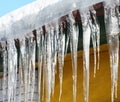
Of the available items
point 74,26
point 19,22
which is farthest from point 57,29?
point 19,22

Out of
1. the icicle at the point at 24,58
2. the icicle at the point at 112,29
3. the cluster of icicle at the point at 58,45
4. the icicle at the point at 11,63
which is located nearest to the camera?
the icicle at the point at 112,29

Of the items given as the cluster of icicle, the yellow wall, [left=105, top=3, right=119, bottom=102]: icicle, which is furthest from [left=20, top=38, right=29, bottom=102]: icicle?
[left=105, top=3, right=119, bottom=102]: icicle

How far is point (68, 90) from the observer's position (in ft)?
15.5

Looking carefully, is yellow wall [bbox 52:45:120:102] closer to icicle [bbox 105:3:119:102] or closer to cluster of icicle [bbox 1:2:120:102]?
cluster of icicle [bbox 1:2:120:102]

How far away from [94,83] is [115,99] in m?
0.34

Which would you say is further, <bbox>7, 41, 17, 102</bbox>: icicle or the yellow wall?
the yellow wall

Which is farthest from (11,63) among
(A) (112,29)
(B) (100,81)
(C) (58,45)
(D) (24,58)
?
(A) (112,29)

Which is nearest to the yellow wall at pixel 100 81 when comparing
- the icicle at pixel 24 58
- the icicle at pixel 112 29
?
the icicle at pixel 24 58

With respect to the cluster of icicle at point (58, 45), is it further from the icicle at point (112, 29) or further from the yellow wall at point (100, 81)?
the yellow wall at point (100, 81)

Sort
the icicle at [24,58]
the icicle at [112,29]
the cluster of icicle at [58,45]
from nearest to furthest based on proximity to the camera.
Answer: the icicle at [112,29], the cluster of icicle at [58,45], the icicle at [24,58]

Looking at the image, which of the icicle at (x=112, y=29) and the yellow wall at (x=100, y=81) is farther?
the yellow wall at (x=100, y=81)

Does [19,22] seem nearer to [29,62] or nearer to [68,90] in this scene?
[29,62]

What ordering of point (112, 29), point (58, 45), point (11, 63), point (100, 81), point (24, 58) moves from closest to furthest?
point (112, 29)
point (58, 45)
point (24, 58)
point (11, 63)
point (100, 81)

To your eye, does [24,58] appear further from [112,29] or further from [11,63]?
[112,29]
